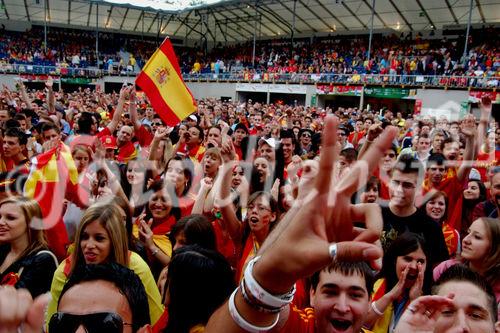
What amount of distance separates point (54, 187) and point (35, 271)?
4.17 ft

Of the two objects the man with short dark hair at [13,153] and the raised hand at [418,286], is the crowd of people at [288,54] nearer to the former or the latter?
the raised hand at [418,286]

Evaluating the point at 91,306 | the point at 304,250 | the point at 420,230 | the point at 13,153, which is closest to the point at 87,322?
the point at 91,306

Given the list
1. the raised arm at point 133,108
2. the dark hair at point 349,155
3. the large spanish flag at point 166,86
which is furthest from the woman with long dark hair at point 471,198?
the raised arm at point 133,108

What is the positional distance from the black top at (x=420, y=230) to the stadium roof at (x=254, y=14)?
2395cm

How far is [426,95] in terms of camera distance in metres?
19.7

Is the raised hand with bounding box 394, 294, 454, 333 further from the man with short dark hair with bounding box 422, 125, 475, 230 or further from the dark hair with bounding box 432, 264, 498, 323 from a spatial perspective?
the man with short dark hair with bounding box 422, 125, 475, 230

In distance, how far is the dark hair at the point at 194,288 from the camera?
178 cm

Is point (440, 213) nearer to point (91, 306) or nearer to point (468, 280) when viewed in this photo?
point (468, 280)

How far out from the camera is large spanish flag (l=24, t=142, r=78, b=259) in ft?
9.89

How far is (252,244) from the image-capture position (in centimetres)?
301

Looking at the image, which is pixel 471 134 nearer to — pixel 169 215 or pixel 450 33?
pixel 169 215

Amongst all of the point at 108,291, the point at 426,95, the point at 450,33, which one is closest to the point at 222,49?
the point at 450,33

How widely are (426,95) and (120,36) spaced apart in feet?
91.6

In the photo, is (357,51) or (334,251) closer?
(334,251)
